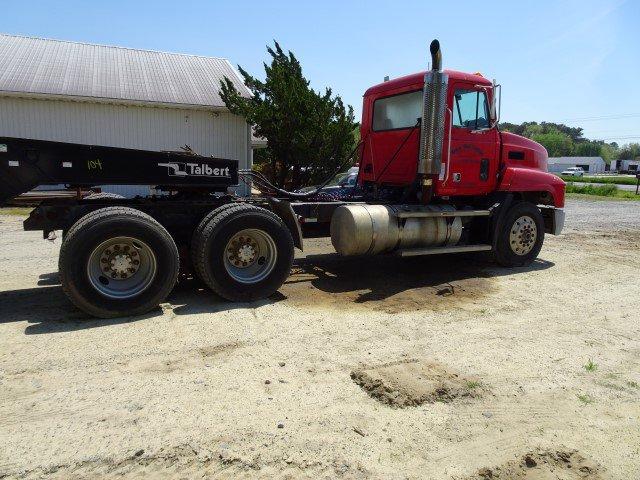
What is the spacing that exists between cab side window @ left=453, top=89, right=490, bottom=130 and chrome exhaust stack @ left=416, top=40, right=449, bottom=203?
1.57ft

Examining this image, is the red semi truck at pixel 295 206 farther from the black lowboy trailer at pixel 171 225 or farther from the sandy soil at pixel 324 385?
the sandy soil at pixel 324 385

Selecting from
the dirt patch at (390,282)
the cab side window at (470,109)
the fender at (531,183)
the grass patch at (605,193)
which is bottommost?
the dirt patch at (390,282)

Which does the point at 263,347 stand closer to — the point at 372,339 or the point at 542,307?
the point at 372,339

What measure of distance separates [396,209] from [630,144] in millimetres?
183340

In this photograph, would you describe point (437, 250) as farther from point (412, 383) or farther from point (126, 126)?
point (126, 126)

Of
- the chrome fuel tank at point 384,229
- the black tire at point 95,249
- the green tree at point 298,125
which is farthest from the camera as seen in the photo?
the green tree at point 298,125

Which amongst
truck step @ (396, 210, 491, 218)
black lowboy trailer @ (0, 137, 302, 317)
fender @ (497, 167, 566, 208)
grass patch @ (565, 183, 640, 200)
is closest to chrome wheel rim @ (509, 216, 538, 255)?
fender @ (497, 167, 566, 208)

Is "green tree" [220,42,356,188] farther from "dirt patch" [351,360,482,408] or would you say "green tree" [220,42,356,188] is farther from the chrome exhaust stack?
"dirt patch" [351,360,482,408]

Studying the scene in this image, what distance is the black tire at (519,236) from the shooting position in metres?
8.59

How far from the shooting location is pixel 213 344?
15.9 feet

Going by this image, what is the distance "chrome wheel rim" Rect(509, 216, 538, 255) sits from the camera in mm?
8703

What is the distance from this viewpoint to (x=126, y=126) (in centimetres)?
1741

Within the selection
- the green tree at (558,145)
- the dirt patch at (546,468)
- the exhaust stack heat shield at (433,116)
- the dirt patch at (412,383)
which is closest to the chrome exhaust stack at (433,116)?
the exhaust stack heat shield at (433,116)

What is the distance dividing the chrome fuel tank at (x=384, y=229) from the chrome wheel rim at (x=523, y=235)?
1258 mm
